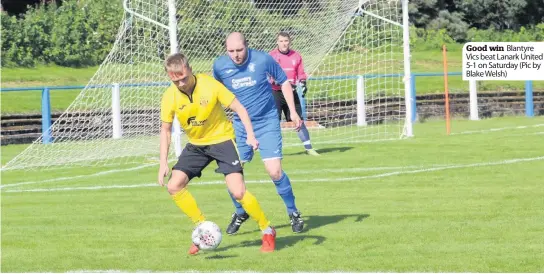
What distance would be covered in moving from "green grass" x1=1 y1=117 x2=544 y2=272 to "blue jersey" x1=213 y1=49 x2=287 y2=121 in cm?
126

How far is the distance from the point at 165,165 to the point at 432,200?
4.55 metres

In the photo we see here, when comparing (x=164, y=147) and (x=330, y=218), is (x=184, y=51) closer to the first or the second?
(x=330, y=218)

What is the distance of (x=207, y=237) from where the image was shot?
1064 centimetres

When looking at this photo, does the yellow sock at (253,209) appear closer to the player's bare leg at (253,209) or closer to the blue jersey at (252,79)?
the player's bare leg at (253,209)

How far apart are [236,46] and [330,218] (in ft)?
7.97

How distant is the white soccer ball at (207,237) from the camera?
419 inches

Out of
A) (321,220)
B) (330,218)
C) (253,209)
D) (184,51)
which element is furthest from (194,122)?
(184,51)

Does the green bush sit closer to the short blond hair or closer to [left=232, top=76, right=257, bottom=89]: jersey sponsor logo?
[left=232, top=76, right=257, bottom=89]: jersey sponsor logo

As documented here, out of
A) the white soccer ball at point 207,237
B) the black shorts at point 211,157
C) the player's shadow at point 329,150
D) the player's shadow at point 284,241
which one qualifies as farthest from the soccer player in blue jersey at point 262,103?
the player's shadow at point 329,150

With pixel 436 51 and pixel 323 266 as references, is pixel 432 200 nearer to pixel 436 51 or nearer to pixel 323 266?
pixel 323 266

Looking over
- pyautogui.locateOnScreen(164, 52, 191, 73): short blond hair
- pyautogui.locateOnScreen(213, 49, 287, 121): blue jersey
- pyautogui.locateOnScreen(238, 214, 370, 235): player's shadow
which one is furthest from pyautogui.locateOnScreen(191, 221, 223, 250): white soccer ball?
pyautogui.locateOnScreen(213, 49, 287, 121): blue jersey

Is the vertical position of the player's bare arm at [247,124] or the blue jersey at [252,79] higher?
the blue jersey at [252,79]

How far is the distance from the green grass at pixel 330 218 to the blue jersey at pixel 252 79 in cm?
126

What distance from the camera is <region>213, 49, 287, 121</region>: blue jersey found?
40.0 feet
